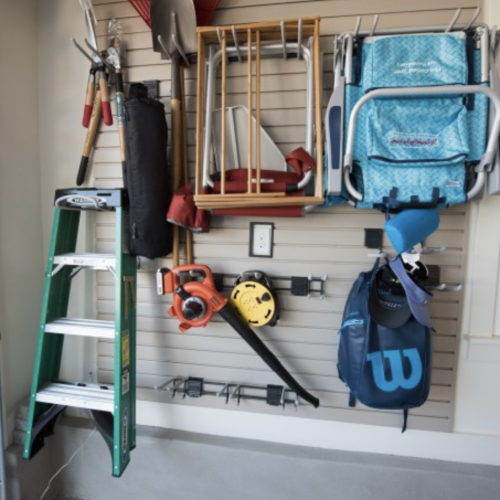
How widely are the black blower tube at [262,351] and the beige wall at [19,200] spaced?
1.10 metres

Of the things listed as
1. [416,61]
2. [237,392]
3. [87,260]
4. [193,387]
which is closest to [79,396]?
[193,387]

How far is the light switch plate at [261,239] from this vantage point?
4.98 feet

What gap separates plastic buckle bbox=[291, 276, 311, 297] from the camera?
149cm

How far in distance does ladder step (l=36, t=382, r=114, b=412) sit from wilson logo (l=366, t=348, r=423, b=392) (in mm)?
1177

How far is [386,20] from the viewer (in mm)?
1370

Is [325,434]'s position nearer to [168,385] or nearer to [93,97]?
[168,385]

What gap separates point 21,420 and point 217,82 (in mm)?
2018

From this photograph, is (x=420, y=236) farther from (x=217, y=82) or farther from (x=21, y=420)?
(x=21, y=420)

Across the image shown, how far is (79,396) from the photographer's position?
1443 mm

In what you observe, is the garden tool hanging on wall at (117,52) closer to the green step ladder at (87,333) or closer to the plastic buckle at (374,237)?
the green step ladder at (87,333)

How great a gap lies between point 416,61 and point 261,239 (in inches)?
38.5

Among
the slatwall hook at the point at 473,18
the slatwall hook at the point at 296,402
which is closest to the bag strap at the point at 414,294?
the slatwall hook at the point at 296,402

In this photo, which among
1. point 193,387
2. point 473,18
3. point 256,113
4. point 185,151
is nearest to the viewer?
point 473,18

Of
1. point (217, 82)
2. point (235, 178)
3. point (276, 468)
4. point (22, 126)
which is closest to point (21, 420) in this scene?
point (276, 468)
